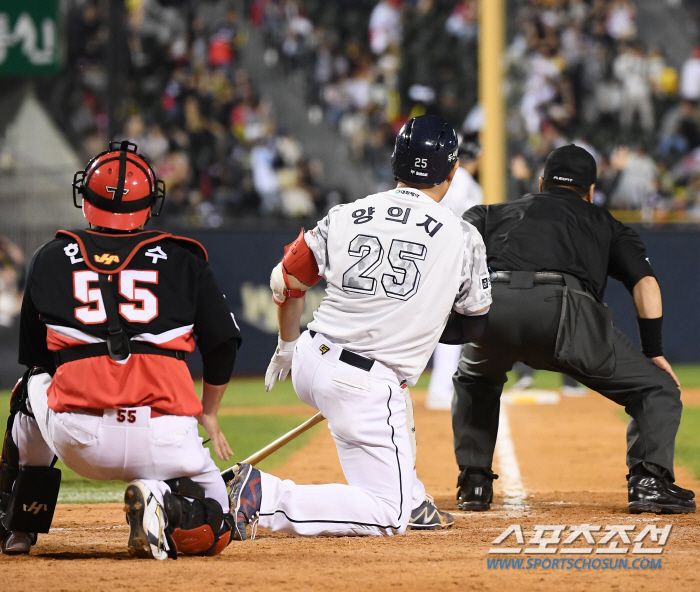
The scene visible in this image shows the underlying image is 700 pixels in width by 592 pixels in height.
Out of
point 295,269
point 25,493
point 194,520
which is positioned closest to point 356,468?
point 194,520

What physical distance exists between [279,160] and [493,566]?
1452 cm

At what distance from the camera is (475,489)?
18.4ft

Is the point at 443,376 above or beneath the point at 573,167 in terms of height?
beneath

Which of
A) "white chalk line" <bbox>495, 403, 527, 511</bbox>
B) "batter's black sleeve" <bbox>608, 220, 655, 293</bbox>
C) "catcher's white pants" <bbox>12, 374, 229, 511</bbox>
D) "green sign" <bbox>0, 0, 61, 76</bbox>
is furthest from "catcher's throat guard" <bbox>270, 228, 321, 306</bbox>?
"green sign" <bbox>0, 0, 61, 76</bbox>

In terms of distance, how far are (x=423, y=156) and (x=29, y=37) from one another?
1198 cm

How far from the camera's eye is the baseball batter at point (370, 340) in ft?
14.7

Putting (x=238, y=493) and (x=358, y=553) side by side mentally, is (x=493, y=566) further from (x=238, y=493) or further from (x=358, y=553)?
(x=238, y=493)

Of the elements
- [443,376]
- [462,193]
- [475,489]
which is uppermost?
[462,193]

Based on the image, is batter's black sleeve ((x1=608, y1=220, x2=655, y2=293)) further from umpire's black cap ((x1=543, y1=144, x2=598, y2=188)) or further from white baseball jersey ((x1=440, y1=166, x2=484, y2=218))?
white baseball jersey ((x1=440, y1=166, x2=484, y2=218))

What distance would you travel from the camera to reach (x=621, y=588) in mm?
3584

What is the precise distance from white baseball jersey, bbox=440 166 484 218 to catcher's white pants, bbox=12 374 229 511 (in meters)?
5.79

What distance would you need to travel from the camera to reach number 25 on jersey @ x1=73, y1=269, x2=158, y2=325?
13.0ft

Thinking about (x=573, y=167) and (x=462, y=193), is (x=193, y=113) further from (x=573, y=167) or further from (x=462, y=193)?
(x=573, y=167)

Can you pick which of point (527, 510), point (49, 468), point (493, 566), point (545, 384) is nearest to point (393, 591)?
point (493, 566)
